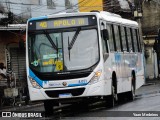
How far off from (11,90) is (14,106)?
79 centimetres

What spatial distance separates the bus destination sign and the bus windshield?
→ 216 mm

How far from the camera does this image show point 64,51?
56.7ft

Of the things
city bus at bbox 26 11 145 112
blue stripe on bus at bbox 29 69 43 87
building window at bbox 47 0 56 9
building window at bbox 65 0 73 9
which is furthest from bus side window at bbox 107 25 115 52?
building window at bbox 65 0 73 9

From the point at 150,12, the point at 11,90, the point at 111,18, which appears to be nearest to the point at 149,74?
the point at 150,12

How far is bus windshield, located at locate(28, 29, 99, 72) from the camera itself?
17172 millimetres

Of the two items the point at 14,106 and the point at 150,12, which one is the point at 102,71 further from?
the point at 150,12

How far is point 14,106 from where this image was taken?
24.2m

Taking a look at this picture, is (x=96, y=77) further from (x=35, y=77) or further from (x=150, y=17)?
(x=150, y=17)

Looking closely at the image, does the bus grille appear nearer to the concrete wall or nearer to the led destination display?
the led destination display

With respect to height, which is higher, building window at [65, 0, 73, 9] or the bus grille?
building window at [65, 0, 73, 9]

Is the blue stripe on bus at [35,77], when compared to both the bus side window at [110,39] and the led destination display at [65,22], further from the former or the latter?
the bus side window at [110,39]

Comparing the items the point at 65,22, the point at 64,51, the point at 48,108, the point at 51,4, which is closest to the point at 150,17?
the point at 51,4

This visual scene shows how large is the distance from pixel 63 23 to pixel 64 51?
3.12 ft

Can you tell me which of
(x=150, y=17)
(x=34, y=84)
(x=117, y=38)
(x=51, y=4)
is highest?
(x=51, y=4)
